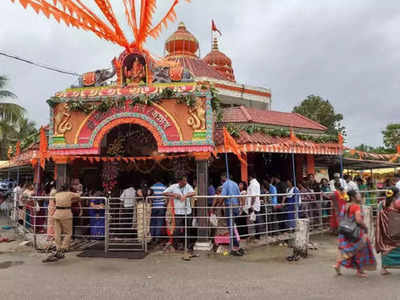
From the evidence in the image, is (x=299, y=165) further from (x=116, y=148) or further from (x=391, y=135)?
(x=391, y=135)

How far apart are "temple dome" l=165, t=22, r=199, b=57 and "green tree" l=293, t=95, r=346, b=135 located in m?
15.7

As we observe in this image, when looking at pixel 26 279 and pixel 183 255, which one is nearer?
pixel 26 279

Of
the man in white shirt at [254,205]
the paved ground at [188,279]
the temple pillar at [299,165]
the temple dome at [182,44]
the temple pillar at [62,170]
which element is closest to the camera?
the paved ground at [188,279]

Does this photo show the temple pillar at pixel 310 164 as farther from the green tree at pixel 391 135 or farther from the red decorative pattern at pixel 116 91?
the green tree at pixel 391 135

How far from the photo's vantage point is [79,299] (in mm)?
5090

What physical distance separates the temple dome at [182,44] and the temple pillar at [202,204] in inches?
427

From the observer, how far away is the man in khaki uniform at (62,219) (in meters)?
7.75

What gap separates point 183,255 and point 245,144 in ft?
13.2

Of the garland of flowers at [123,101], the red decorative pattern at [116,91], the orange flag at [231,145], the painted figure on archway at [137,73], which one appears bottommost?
the orange flag at [231,145]

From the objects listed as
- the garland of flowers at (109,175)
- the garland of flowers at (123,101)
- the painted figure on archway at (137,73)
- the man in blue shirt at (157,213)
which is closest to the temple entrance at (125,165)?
the garland of flowers at (109,175)

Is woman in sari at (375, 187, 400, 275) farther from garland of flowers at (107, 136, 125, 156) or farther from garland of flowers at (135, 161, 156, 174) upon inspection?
garland of flowers at (107, 136, 125, 156)

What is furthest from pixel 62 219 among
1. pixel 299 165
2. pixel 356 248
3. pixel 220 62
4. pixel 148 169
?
pixel 220 62

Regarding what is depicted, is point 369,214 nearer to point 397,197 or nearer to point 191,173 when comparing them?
point 397,197

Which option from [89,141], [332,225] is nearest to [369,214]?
[332,225]
